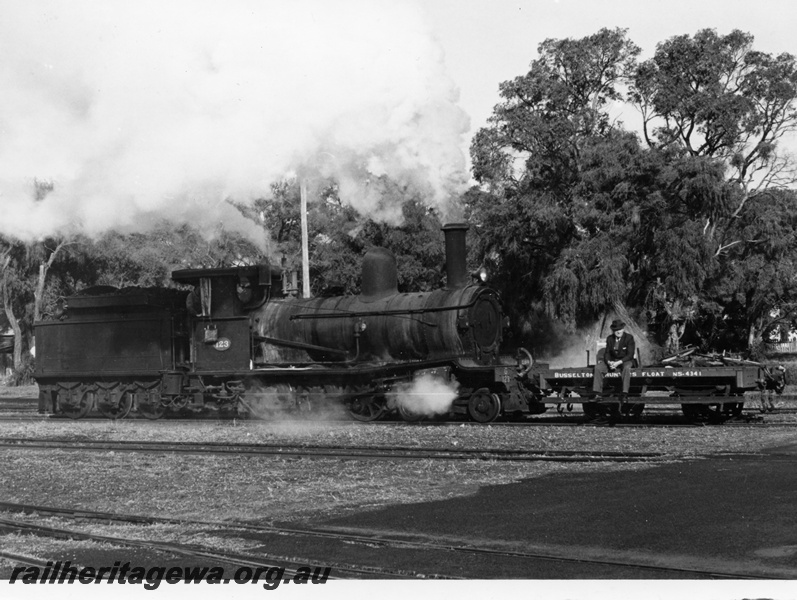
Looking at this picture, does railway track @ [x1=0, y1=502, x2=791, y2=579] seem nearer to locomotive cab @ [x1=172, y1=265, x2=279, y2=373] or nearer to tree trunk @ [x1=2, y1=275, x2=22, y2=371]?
locomotive cab @ [x1=172, y1=265, x2=279, y2=373]

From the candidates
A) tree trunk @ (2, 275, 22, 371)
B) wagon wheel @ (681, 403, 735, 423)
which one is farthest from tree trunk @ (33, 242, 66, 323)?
wagon wheel @ (681, 403, 735, 423)

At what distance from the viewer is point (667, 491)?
395 inches

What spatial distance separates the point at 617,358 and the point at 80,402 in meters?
12.2

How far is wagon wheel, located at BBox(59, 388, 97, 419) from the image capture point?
22.8m

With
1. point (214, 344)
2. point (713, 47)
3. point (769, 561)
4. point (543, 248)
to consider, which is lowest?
point (769, 561)

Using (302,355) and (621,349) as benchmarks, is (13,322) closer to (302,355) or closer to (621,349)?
(302,355)

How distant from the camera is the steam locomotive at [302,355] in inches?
731

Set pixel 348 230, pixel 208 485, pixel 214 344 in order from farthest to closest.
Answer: pixel 348 230, pixel 214 344, pixel 208 485

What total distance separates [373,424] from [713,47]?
2310cm

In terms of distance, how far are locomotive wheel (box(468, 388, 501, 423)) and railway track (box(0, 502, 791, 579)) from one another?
9.96 meters

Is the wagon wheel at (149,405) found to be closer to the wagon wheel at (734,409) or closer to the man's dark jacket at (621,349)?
the man's dark jacket at (621,349)

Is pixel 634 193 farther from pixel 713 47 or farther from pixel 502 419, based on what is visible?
pixel 502 419

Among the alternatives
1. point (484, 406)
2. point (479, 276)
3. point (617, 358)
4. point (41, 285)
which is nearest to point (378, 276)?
point (479, 276)

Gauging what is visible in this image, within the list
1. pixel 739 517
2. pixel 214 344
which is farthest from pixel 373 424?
pixel 739 517
